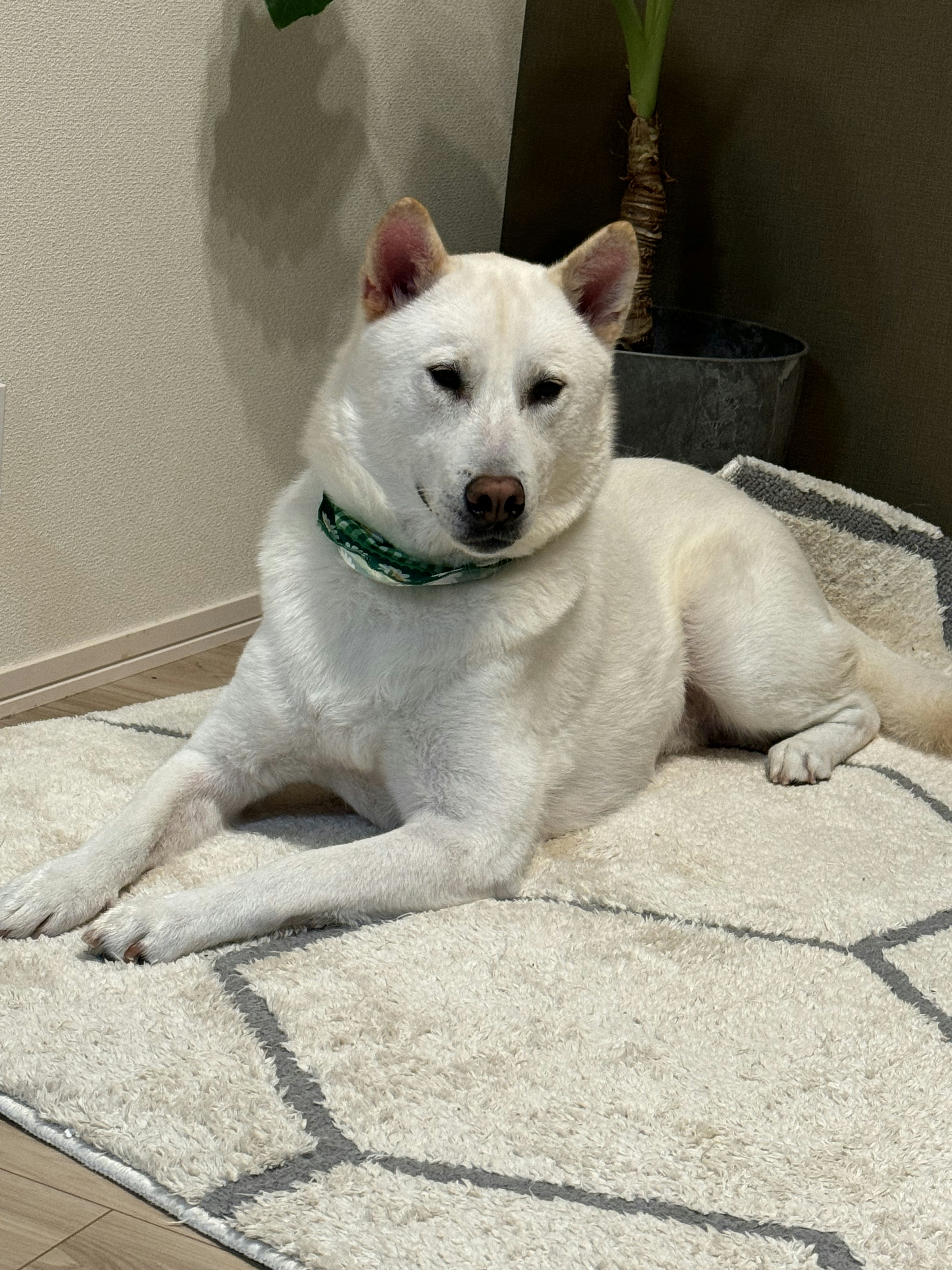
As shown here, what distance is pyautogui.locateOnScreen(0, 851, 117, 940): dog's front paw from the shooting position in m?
1.57

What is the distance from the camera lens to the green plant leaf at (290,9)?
2436mm

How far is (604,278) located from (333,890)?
0.90m

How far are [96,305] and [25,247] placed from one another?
0.19m

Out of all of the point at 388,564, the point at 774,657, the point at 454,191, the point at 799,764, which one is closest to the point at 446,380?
the point at 388,564

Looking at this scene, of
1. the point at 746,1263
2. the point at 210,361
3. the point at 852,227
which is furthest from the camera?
the point at 852,227

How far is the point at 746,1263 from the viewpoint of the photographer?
3.88 ft

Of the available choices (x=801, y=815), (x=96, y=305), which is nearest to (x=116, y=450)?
(x=96, y=305)

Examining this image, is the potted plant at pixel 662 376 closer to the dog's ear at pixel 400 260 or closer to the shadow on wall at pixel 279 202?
the shadow on wall at pixel 279 202

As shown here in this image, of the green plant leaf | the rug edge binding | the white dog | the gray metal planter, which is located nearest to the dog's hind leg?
the white dog

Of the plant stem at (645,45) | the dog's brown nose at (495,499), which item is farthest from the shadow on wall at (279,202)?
the dog's brown nose at (495,499)

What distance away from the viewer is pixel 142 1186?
1.21 metres

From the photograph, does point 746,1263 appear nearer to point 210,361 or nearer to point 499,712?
point 499,712

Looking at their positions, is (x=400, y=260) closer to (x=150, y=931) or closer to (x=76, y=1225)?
(x=150, y=931)

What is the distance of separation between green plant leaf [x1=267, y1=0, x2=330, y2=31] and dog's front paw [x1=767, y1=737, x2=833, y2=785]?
1589 mm
